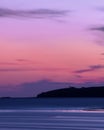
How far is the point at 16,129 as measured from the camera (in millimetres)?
51062

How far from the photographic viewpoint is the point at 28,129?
5134 centimetres

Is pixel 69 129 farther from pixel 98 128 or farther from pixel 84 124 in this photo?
pixel 84 124

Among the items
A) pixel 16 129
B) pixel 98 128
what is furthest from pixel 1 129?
pixel 98 128

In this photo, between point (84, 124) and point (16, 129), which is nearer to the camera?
point (16, 129)

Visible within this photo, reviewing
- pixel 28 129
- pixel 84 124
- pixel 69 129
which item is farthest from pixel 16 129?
pixel 84 124

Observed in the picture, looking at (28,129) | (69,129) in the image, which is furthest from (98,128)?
(28,129)

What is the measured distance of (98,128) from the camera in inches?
2015

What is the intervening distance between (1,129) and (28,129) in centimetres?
255

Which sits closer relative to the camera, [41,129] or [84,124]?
[41,129]

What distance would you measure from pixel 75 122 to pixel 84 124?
2.96 metres

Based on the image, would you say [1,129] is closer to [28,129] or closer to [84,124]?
[28,129]

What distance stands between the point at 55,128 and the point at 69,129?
1778 mm

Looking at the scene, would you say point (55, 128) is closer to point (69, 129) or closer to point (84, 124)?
point (69, 129)

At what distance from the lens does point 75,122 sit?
60062mm
